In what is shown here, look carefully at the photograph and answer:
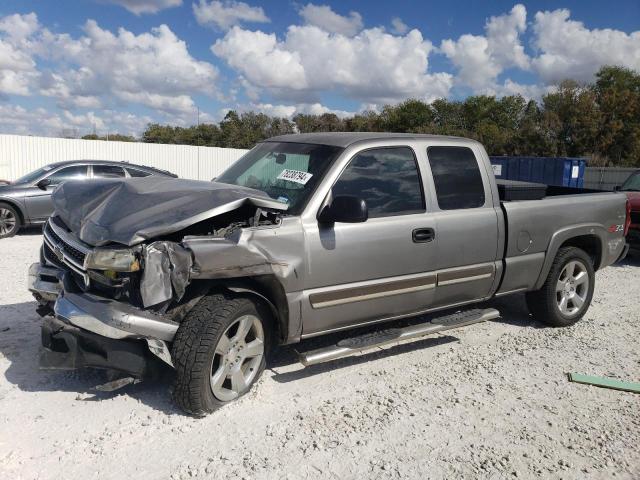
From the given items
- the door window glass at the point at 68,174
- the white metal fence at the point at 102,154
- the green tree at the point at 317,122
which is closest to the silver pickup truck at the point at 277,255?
the door window glass at the point at 68,174

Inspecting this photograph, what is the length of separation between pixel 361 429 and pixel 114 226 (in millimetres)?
2021

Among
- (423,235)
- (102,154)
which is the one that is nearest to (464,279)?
(423,235)

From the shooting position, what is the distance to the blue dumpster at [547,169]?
21.3 meters

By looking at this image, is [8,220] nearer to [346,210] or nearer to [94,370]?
[94,370]

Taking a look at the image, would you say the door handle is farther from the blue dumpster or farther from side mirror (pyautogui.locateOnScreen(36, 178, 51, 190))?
the blue dumpster

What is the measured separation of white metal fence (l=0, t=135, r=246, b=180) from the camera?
2336cm

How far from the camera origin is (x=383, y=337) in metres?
4.39

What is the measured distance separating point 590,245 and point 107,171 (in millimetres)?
9419

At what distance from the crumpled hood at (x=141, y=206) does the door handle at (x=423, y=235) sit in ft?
3.80

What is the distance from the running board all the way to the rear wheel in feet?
29.5

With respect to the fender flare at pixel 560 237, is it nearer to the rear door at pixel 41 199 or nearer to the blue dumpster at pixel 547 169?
the rear door at pixel 41 199

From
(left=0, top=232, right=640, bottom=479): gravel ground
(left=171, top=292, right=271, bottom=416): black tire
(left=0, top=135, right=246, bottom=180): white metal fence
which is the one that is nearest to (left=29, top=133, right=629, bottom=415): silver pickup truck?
(left=171, top=292, right=271, bottom=416): black tire

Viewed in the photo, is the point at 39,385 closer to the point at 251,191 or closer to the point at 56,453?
the point at 56,453

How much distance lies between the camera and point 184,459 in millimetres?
3221
